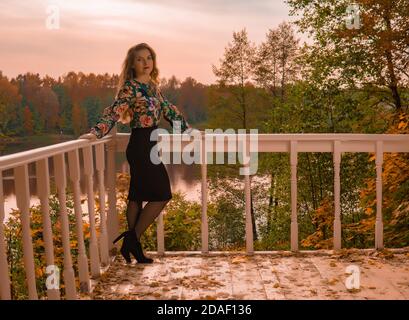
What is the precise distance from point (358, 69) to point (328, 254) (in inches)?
401

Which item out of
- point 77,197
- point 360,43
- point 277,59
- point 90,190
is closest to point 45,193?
point 77,197

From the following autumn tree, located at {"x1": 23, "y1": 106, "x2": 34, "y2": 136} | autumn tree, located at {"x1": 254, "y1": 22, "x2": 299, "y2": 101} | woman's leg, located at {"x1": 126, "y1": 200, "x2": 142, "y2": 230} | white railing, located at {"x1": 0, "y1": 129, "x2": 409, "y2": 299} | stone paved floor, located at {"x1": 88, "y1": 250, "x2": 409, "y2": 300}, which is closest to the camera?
white railing, located at {"x1": 0, "y1": 129, "x2": 409, "y2": 299}

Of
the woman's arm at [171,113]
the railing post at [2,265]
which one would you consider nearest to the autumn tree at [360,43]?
the woman's arm at [171,113]

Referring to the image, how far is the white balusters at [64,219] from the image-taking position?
2.73 m

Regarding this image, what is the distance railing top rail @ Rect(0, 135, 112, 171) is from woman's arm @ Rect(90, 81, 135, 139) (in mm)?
108

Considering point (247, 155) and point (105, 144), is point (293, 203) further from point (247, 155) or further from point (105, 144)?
point (105, 144)

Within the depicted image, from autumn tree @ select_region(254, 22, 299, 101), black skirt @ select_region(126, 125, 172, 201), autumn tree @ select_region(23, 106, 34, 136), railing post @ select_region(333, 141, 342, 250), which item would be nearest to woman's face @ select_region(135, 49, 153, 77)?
black skirt @ select_region(126, 125, 172, 201)

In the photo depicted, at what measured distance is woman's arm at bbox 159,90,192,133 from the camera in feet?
12.0

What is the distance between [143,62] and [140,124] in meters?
0.44

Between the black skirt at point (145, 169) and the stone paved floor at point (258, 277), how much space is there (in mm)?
564

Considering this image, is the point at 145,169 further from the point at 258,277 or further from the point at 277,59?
the point at 277,59

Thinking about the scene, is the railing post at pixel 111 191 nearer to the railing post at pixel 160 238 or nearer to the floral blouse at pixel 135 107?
the railing post at pixel 160 238

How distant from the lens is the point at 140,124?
138 inches

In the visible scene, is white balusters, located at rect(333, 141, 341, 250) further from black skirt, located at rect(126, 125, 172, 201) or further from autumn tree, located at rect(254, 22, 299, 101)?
autumn tree, located at rect(254, 22, 299, 101)
